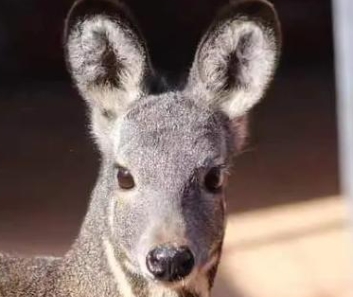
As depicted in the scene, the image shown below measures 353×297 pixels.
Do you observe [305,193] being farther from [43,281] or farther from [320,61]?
[43,281]

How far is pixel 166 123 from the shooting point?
1408 millimetres

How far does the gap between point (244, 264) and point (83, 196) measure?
25.6 inches

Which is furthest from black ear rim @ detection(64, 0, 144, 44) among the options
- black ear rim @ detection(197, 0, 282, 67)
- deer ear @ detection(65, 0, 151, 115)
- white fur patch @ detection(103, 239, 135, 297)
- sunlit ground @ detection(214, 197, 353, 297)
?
sunlit ground @ detection(214, 197, 353, 297)

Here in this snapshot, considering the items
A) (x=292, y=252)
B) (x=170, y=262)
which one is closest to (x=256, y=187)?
(x=292, y=252)

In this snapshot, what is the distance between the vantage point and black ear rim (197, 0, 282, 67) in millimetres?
1404

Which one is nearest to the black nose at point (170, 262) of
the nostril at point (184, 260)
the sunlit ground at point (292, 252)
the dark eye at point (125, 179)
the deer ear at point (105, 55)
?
the nostril at point (184, 260)

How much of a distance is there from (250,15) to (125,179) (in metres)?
0.27

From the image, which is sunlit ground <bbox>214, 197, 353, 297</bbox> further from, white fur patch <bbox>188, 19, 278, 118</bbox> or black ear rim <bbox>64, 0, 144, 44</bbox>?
black ear rim <bbox>64, 0, 144, 44</bbox>

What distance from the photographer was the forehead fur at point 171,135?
1.39 metres

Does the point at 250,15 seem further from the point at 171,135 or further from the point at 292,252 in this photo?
the point at 292,252

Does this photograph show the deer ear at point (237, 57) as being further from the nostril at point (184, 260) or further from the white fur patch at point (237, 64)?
the nostril at point (184, 260)

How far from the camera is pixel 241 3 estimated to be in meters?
1.40

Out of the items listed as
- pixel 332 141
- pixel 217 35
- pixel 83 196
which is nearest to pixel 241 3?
pixel 217 35

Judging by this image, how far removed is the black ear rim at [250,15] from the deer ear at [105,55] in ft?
0.32
